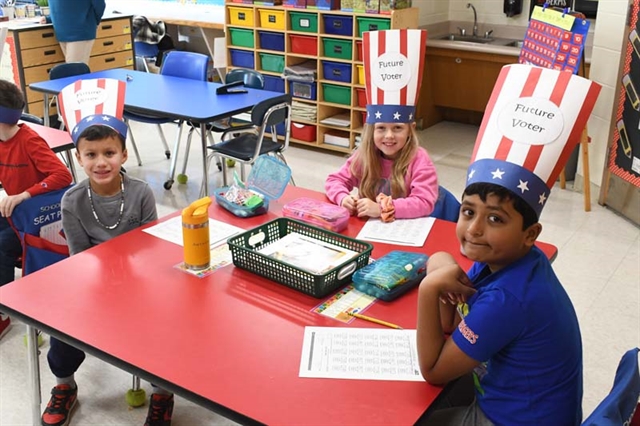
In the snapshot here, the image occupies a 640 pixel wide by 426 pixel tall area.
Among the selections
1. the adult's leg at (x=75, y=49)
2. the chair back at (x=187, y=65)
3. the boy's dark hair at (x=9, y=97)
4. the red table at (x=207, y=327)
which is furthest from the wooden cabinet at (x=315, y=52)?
the red table at (x=207, y=327)

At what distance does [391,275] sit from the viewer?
1.70 metres

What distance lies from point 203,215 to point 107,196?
647 millimetres

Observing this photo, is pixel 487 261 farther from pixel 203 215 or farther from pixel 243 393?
pixel 203 215

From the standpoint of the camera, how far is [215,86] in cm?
432

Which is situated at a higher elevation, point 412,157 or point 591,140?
point 412,157

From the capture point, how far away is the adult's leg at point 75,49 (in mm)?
5805

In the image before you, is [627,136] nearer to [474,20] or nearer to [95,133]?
[474,20]

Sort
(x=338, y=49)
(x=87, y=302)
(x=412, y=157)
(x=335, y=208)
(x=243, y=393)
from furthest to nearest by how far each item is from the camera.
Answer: (x=338, y=49) → (x=412, y=157) → (x=335, y=208) → (x=87, y=302) → (x=243, y=393)

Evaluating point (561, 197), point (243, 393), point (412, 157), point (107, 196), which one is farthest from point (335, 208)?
point (561, 197)

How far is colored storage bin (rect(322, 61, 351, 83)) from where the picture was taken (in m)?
5.09

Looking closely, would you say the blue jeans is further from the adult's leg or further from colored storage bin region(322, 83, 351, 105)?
the adult's leg

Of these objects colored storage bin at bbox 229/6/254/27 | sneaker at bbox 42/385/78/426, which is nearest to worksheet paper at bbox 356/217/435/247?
sneaker at bbox 42/385/78/426

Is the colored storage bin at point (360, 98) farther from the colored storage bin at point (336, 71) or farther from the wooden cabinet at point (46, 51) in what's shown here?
the wooden cabinet at point (46, 51)

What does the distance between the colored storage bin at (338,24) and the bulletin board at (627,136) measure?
1916 millimetres
